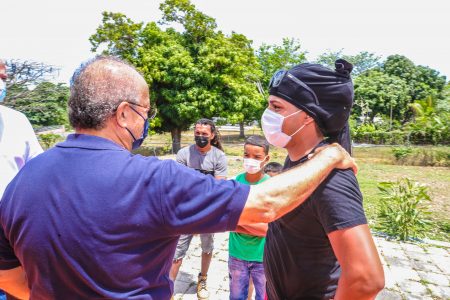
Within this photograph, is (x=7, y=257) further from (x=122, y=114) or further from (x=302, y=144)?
(x=302, y=144)

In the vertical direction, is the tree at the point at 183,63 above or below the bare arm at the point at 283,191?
above

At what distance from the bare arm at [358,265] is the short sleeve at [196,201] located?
513 millimetres

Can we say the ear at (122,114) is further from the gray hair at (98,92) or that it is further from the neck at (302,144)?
the neck at (302,144)

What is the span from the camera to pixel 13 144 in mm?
2189

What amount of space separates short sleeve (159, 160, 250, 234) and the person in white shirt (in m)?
1.52

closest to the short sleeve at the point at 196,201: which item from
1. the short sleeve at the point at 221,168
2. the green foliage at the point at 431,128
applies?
the short sleeve at the point at 221,168

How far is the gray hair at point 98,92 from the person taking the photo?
1.29 meters

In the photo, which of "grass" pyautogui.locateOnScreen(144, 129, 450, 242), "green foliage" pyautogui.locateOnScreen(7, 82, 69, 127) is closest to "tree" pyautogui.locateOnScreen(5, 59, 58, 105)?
"green foliage" pyautogui.locateOnScreen(7, 82, 69, 127)

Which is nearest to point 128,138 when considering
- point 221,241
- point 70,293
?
point 70,293

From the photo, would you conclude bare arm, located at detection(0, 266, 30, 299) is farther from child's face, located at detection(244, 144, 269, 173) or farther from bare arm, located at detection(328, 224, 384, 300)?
child's face, located at detection(244, 144, 269, 173)

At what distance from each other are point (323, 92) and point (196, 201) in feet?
3.23

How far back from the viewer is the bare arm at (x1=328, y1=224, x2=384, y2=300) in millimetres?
1315

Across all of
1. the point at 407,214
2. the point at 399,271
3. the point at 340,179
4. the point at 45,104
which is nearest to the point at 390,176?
the point at 407,214

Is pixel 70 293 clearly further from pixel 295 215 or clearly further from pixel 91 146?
pixel 295 215
